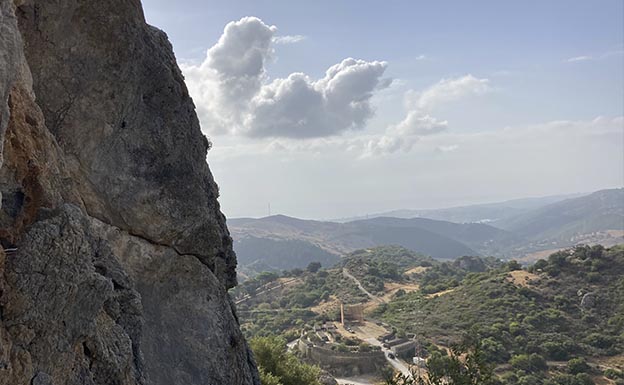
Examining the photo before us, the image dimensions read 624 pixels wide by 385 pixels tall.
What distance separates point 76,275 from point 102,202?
3290 mm

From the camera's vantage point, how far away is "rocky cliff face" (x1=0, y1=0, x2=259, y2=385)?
25.7ft

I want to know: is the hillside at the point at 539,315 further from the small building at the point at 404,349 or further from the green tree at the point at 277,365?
the green tree at the point at 277,365

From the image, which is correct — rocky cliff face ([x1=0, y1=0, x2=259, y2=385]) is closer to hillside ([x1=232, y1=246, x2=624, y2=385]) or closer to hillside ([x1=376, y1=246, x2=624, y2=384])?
hillside ([x1=232, y1=246, x2=624, y2=385])

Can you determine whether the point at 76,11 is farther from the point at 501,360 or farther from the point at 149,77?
the point at 501,360

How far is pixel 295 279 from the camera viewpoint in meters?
136

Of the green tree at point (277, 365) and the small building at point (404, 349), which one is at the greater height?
the green tree at point (277, 365)

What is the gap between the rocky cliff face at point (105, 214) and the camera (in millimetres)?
7840

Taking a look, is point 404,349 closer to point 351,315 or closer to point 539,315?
point 539,315

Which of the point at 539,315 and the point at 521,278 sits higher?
the point at 521,278

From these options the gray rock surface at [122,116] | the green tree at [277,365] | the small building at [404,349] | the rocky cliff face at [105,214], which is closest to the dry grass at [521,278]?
the small building at [404,349]

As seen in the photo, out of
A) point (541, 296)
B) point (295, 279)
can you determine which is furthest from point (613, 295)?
point (295, 279)

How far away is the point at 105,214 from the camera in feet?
37.2

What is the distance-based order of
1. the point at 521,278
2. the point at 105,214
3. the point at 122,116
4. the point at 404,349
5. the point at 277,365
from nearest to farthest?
1. the point at 105,214
2. the point at 122,116
3. the point at 277,365
4. the point at 404,349
5. the point at 521,278

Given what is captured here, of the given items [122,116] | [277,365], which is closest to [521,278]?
[277,365]
